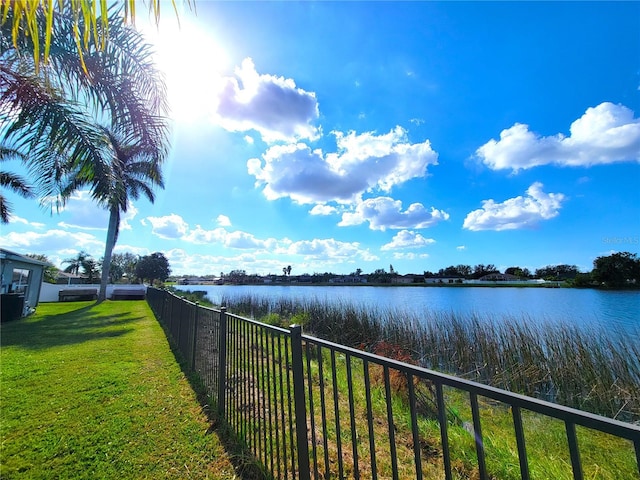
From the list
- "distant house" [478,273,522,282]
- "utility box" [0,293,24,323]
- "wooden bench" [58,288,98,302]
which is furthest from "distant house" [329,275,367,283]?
"utility box" [0,293,24,323]

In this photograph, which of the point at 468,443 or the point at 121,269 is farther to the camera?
the point at 121,269

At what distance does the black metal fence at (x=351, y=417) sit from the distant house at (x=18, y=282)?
851 cm

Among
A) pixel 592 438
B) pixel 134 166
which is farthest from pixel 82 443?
pixel 134 166

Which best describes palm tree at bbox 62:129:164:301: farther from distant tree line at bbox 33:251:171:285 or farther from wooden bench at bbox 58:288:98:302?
distant tree line at bbox 33:251:171:285

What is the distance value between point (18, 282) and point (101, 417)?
12296mm

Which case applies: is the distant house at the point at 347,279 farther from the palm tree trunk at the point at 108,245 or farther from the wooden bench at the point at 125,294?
the palm tree trunk at the point at 108,245

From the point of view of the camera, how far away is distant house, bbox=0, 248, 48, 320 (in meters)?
9.42

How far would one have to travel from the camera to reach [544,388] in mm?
5734

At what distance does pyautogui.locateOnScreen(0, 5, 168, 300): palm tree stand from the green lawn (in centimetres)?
287

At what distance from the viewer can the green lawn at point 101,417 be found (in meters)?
2.47

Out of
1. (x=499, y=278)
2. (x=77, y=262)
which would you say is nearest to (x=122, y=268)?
(x=77, y=262)

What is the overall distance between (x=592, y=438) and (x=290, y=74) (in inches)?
380

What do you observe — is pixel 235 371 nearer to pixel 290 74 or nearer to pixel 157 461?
pixel 157 461

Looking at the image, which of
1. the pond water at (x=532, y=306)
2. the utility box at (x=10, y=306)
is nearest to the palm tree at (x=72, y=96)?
the utility box at (x=10, y=306)
